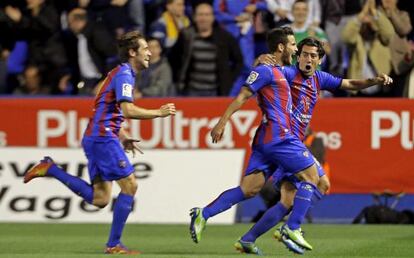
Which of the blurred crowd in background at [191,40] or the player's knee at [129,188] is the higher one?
the blurred crowd in background at [191,40]

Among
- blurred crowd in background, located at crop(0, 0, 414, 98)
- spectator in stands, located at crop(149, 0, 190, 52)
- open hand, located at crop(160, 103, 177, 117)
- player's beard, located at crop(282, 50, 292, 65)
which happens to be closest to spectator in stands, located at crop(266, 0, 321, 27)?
blurred crowd in background, located at crop(0, 0, 414, 98)

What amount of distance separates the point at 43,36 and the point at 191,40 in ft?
7.30

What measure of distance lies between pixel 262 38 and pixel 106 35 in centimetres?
225

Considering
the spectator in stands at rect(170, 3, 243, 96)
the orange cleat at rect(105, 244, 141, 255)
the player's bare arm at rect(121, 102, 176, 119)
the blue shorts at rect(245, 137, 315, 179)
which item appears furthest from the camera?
the spectator in stands at rect(170, 3, 243, 96)

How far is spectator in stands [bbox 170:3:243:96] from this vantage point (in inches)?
681

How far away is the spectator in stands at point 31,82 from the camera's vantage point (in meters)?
17.3

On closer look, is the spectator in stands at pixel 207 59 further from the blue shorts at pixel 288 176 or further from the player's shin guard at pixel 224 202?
the player's shin guard at pixel 224 202

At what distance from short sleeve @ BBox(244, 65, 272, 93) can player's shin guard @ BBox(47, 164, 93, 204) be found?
2059mm

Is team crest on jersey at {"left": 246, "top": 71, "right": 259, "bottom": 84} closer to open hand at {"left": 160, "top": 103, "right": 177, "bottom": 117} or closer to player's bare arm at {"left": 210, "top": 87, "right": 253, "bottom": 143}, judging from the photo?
player's bare arm at {"left": 210, "top": 87, "right": 253, "bottom": 143}

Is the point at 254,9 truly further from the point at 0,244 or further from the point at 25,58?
the point at 0,244

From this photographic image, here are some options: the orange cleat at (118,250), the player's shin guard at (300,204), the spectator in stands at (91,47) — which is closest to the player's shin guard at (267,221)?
the player's shin guard at (300,204)

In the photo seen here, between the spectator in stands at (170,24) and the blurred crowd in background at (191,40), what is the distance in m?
0.01

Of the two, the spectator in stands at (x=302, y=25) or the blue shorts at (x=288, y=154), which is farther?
the spectator in stands at (x=302, y=25)

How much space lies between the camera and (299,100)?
36.7 ft
